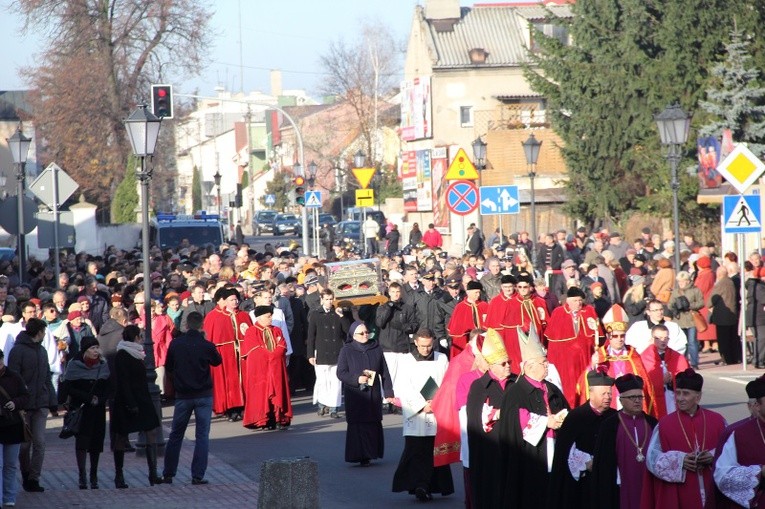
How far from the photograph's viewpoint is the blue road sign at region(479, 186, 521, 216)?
1117 inches

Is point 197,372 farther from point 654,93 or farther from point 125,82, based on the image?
point 125,82

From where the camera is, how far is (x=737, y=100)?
128ft

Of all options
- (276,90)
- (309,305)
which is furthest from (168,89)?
(276,90)

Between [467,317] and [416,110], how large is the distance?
1978 inches

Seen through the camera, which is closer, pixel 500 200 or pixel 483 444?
pixel 483 444

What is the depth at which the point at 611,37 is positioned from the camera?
4544 cm

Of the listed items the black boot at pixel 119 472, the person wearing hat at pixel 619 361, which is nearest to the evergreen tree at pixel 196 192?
the black boot at pixel 119 472

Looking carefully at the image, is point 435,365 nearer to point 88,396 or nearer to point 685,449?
point 88,396

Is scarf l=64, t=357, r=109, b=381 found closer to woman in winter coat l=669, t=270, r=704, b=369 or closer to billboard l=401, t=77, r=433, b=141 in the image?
woman in winter coat l=669, t=270, r=704, b=369

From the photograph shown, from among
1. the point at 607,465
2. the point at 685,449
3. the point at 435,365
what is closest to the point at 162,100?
the point at 435,365

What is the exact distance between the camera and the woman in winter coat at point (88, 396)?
46.6ft

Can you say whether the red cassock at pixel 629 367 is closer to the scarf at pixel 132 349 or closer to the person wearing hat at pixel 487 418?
the person wearing hat at pixel 487 418

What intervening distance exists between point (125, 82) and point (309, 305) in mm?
31630

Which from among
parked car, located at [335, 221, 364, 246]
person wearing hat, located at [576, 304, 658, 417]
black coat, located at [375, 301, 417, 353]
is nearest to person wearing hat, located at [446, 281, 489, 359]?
black coat, located at [375, 301, 417, 353]
